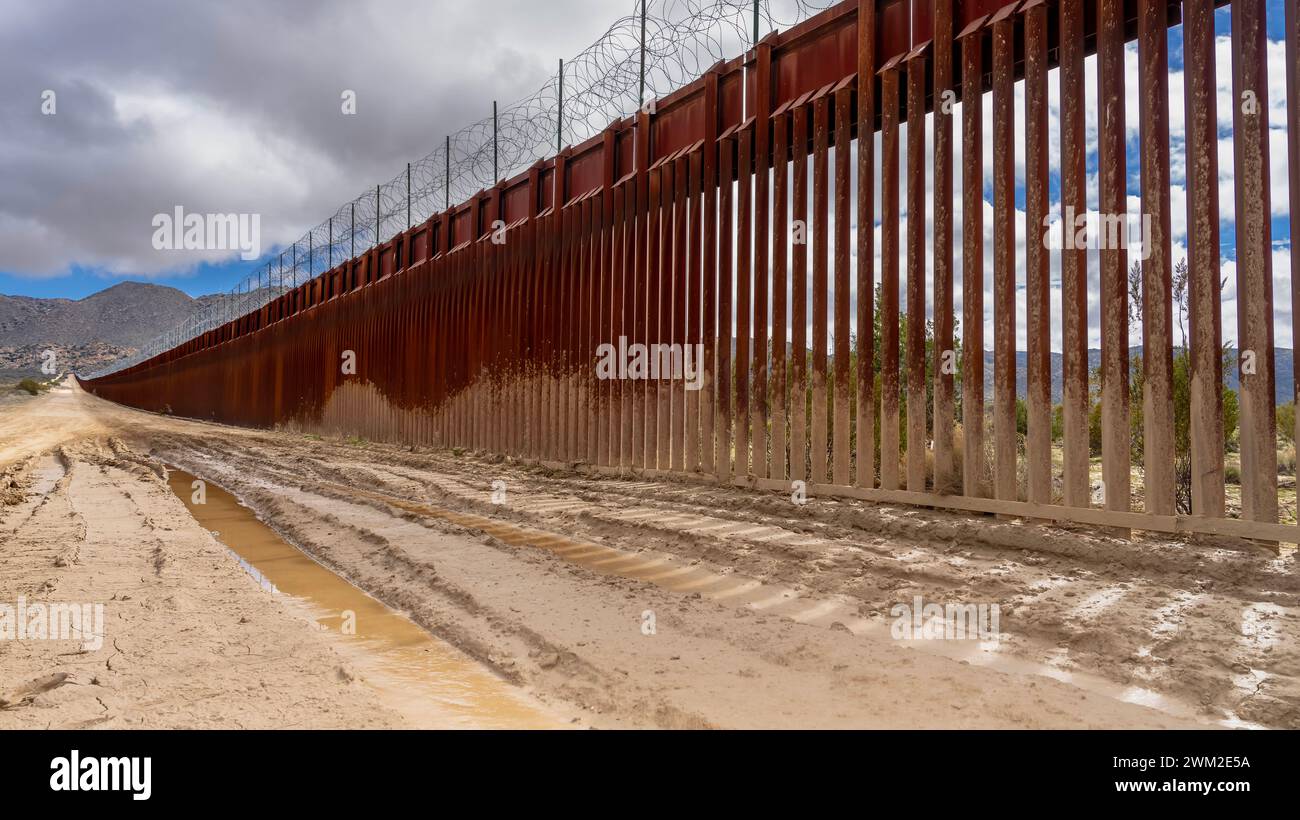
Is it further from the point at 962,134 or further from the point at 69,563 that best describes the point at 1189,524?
the point at 69,563

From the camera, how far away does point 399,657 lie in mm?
3414

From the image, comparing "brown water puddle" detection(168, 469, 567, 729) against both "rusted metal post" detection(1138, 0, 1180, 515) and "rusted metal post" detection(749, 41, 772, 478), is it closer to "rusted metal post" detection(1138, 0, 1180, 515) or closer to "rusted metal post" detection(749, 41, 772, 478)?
"rusted metal post" detection(1138, 0, 1180, 515)

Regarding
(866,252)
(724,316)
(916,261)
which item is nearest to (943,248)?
(916,261)

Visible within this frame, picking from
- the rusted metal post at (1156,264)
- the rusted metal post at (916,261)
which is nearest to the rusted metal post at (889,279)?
the rusted metal post at (916,261)

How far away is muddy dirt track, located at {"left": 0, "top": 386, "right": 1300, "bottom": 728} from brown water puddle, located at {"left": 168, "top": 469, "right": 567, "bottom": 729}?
7cm

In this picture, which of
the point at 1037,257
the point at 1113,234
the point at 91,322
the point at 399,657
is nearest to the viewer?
the point at 399,657

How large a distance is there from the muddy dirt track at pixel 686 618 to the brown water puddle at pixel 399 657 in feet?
0.23

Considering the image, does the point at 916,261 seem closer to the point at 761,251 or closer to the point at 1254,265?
the point at 761,251

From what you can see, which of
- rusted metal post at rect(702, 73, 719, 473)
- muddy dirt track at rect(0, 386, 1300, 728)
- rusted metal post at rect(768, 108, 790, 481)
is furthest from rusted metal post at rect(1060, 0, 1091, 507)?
rusted metal post at rect(702, 73, 719, 473)

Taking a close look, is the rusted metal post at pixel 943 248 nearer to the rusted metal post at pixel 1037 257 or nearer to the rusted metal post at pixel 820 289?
the rusted metal post at pixel 1037 257

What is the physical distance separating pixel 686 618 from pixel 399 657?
1.43 metres

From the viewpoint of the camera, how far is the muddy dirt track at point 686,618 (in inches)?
108

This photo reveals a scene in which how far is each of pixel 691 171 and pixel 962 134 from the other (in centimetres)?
397

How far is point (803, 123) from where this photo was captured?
7.91 m
